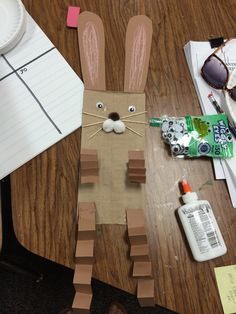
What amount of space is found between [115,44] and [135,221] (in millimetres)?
403

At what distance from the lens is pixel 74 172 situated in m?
0.65

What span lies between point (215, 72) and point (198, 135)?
6.3 inches

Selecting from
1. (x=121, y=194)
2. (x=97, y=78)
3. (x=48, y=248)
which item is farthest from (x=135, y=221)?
(x=97, y=78)

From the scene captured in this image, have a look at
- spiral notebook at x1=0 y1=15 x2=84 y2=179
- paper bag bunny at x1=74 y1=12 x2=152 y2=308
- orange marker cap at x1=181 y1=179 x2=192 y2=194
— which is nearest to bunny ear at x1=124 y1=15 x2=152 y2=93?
paper bag bunny at x1=74 y1=12 x2=152 y2=308

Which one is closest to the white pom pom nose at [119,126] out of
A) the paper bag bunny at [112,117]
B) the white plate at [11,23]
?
the paper bag bunny at [112,117]

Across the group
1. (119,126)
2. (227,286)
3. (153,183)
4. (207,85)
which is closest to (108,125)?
(119,126)

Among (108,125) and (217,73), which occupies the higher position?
(217,73)

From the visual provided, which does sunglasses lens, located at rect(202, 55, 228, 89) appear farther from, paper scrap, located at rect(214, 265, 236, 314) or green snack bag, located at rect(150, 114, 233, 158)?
paper scrap, located at rect(214, 265, 236, 314)

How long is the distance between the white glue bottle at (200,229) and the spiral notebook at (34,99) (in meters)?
0.28

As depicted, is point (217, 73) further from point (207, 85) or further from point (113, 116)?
point (113, 116)

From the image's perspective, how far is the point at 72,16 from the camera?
0.76 meters

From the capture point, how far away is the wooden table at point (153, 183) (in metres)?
0.61

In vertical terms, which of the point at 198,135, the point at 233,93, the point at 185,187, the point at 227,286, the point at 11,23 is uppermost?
the point at 11,23

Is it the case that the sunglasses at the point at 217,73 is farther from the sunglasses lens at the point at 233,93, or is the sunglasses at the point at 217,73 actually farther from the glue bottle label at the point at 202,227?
the glue bottle label at the point at 202,227
